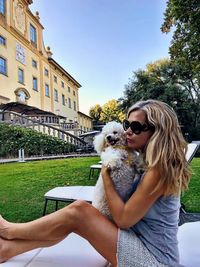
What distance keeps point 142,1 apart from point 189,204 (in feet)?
54.7

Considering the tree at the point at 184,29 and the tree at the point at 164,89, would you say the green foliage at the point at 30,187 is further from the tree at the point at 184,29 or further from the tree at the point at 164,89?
the tree at the point at 164,89

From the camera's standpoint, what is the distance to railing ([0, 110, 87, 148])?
2054 centimetres

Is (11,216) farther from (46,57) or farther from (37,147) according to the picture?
(46,57)

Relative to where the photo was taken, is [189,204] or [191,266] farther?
[189,204]

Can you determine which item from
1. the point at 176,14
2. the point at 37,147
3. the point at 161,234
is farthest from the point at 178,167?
the point at 37,147

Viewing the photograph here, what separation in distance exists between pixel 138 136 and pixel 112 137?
0.83ft

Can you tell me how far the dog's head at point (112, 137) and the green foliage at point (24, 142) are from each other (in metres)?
14.9

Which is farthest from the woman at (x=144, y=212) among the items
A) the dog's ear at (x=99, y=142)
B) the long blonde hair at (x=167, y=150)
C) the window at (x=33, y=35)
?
the window at (x=33, y=35)

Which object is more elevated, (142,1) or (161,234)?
(142,1)

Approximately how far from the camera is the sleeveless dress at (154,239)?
6.52 feet

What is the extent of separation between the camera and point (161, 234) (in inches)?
81.4

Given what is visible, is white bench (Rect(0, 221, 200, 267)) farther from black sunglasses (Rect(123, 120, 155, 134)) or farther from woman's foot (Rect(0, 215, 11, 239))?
black sunglasses (Rect(123, 120, 155, 134))

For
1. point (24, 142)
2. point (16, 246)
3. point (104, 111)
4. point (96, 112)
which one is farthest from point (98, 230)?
point (96, 112)

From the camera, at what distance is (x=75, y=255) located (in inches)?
92.3
